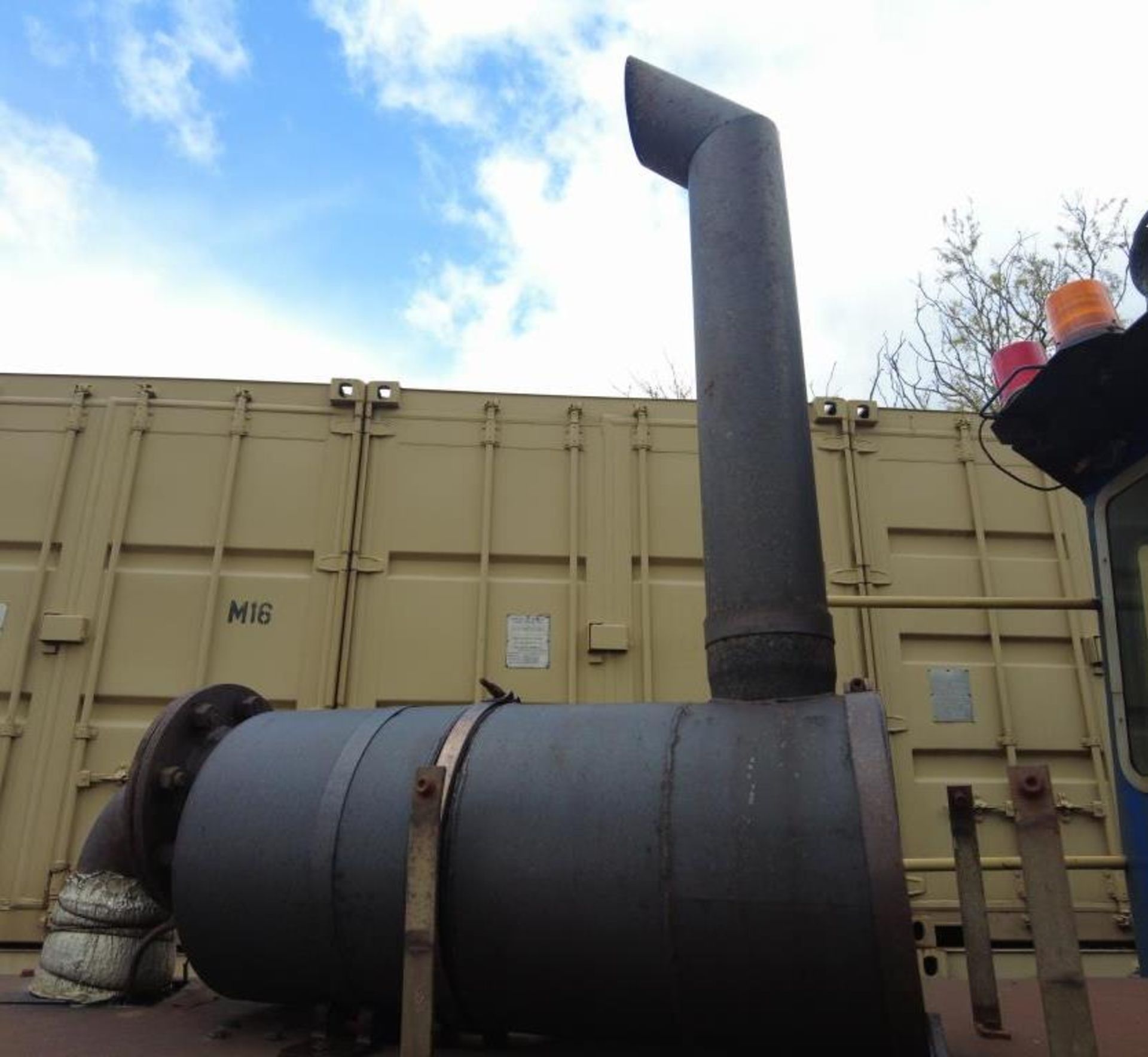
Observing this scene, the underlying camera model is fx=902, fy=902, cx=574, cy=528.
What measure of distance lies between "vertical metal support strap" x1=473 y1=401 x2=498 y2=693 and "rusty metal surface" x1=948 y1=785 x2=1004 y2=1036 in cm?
241

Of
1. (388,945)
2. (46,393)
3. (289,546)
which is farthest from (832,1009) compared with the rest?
(46,393)

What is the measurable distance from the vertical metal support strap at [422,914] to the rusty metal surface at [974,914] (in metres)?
1.19

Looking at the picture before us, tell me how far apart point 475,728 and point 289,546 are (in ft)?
8.39

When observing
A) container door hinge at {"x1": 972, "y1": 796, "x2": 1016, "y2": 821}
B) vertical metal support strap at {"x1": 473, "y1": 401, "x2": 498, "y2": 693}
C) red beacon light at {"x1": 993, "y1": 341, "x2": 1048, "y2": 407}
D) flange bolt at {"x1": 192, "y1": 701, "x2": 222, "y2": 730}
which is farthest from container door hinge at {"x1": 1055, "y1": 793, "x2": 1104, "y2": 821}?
flange bolt at {"x1": 192, "y1": 701, "x2": 222, "y2": 730}

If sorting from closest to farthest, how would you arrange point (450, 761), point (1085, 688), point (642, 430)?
1. point (450, 761)
2. point (1085, 688)
3. point (642, 430)

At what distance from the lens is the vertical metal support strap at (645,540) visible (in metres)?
4.19

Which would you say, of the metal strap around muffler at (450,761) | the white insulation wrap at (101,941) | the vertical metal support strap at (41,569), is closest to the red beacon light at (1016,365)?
the metal strap around muffler at (450,761)

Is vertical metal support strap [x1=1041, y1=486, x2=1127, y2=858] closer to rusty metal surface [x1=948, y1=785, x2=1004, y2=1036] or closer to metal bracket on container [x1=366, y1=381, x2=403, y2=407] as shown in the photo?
rusty metal surface [x1=948, y1=785, x2=1004, y2=1036]

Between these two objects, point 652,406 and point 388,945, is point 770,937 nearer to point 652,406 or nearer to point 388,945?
point 388,945

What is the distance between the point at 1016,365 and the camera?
7.73 feet

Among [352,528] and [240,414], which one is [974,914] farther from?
[240,414]

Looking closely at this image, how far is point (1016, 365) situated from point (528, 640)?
2.50 meters

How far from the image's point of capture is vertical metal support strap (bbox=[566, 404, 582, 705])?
13.7ft

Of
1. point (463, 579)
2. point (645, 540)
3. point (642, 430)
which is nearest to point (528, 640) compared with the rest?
point (463, 579)
